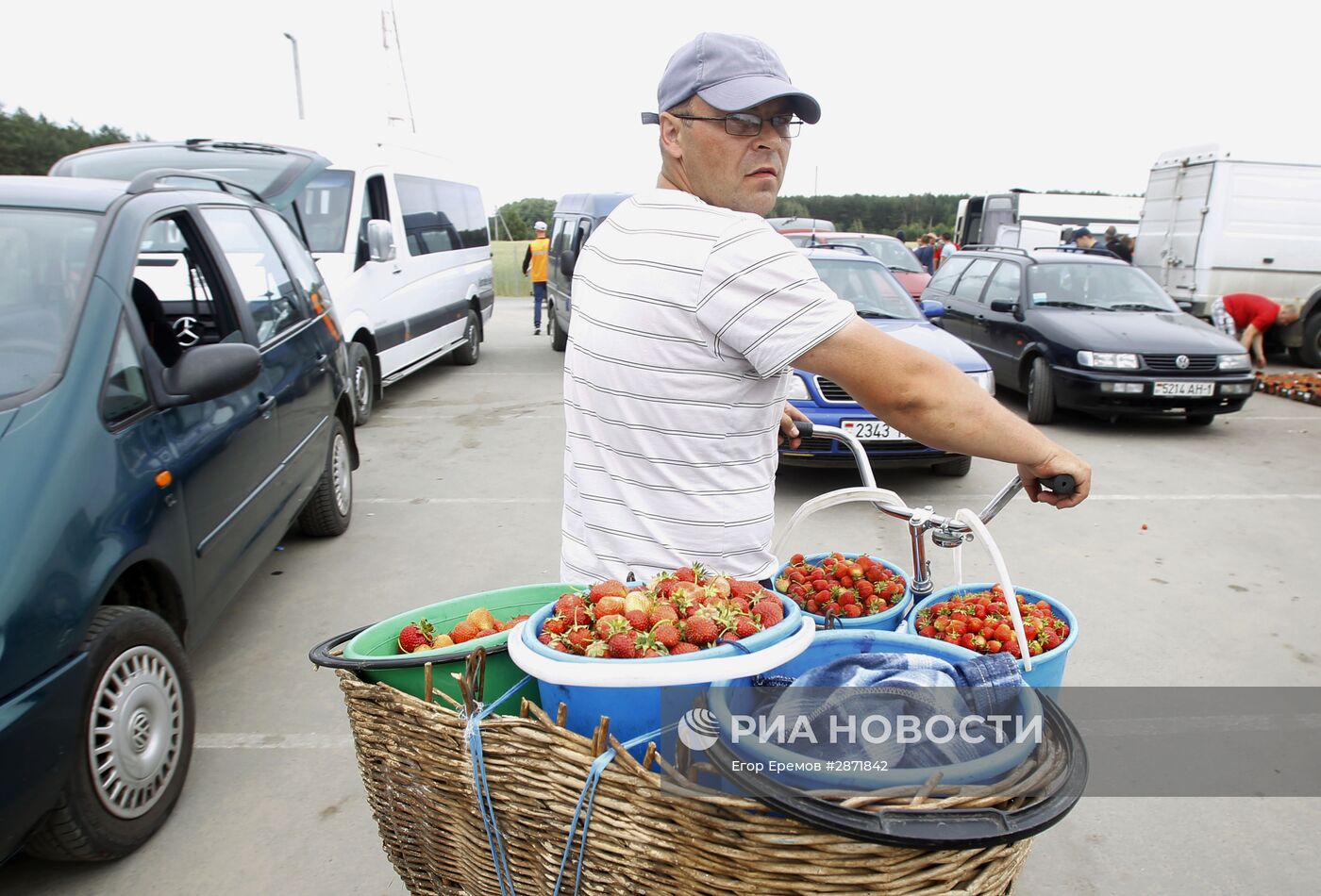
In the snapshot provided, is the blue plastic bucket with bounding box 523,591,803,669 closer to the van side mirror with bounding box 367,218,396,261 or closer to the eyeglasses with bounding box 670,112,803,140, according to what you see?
the eyeglasses with bounding box 670,112,803,140

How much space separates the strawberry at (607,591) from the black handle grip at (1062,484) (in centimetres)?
85

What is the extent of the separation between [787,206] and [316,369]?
48551 millimetres

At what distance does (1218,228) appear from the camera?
42.2 feet

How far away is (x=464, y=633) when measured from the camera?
172 cm

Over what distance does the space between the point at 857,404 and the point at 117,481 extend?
4255 millimetres

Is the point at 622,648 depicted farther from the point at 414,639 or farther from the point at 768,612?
the point at 414,639

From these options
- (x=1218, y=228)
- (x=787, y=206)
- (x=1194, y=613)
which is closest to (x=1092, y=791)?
(x=1194, y=613)

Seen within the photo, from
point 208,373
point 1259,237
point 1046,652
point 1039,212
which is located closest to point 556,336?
point 1259,237

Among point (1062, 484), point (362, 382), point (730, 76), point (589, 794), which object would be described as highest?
point (730, 76)

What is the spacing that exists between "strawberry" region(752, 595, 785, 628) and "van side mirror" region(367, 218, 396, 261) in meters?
7.61

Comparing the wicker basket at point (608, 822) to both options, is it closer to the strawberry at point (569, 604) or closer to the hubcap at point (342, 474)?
the strawberry at point (569, 604)

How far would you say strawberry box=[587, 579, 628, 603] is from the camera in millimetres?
1521

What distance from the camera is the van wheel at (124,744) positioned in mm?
2389

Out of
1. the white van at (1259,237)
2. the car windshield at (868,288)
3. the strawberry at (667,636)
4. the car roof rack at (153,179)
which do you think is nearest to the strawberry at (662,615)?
the strawberry at (667,636)
